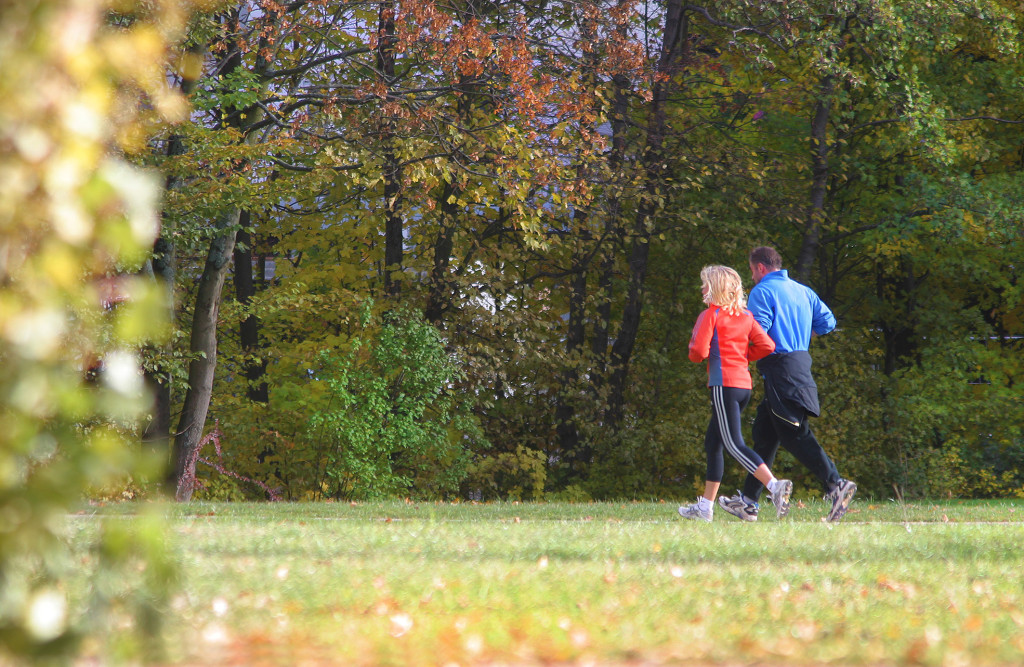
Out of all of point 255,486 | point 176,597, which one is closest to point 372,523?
point 176,597

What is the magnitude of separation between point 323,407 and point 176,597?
12859 millimetres

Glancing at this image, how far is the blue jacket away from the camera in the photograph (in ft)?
31.0

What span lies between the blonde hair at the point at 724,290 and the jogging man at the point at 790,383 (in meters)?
0.27

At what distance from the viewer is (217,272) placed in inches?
650

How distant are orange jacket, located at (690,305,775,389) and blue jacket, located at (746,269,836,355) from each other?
0.90 ft

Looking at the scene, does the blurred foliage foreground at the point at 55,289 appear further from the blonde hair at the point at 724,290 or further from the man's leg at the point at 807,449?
the man's leg at the point at 807,449

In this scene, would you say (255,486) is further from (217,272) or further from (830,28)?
(830,28)

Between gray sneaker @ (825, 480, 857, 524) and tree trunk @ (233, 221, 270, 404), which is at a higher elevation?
tree trunk @ (233, 221, 270, 404)

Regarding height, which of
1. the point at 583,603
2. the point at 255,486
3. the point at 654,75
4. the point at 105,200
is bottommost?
the point at 255,486

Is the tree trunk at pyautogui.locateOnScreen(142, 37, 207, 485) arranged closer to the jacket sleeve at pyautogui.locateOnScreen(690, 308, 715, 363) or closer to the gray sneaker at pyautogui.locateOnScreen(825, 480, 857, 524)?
the jacket sleeve at pyautogui.locateOnScreen(690, 308, 715, 363)

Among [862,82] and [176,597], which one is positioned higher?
[862,82]

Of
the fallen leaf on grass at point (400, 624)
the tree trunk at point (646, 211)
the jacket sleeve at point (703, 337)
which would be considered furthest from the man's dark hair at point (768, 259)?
the tree trunk at point (646, 211)

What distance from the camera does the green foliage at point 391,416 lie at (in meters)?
16.5

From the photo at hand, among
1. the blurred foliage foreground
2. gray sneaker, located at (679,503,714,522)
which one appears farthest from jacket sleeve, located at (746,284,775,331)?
the blurred foliage foreground
